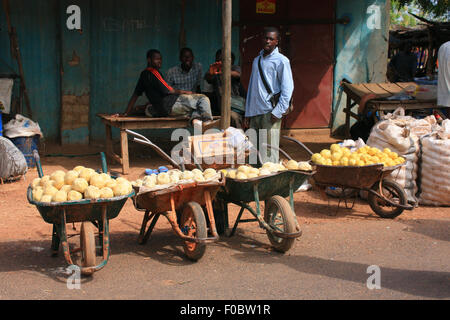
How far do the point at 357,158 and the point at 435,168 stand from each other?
4.74 ft

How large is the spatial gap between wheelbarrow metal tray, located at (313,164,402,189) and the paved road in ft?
1.72

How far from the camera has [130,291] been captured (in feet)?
14.9

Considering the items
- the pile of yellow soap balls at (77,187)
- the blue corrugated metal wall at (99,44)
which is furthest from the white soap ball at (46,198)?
the blue corrugated metal wall at (99,44)

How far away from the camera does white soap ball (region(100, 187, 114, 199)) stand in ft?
15.7

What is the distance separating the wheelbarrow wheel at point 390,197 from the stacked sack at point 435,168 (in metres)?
0.56

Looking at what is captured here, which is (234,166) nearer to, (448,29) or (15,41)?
(15,41)

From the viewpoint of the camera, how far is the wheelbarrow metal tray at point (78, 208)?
15.4ft

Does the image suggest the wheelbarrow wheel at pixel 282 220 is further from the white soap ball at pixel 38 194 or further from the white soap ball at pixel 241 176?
the white soap ball at pixel 38 194

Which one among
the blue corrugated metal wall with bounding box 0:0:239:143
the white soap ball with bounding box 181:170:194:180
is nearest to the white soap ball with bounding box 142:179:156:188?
the white soap ball with bounding box 181:170:194:180

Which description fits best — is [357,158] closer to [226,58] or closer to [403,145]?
[403,145]

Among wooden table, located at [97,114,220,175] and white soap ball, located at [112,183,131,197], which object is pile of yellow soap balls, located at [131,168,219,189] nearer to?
white soap ball, located at [112,183,131,197]

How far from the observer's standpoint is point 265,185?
18.3 ft

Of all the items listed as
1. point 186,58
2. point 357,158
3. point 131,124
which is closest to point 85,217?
point 357,158

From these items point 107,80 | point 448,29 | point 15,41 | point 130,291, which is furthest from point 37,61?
point 448,29
